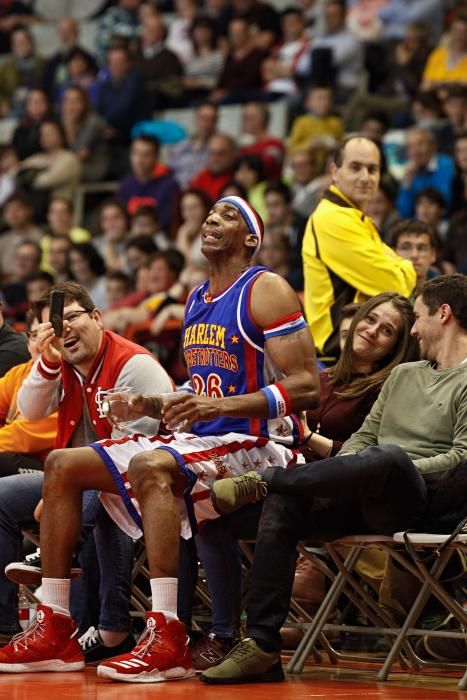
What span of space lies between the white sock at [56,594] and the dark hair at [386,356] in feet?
4.68

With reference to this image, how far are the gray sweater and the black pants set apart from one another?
6.6 inches

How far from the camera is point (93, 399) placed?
550 centimetres

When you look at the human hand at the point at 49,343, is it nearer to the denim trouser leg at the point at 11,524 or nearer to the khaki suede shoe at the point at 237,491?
the denim trouser leg at the point at 11,524

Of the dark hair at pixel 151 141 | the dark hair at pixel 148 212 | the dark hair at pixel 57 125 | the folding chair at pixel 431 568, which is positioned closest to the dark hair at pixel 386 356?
the folding chair at pixel 431 568

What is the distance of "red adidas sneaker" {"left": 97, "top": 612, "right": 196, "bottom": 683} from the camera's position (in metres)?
4.57

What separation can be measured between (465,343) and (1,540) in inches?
81.0

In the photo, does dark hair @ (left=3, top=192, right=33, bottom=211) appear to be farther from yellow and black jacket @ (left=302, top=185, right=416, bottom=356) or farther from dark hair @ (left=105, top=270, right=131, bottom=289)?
yellow and black jacket @ (left=302, top=185, right=416, bottom=356)

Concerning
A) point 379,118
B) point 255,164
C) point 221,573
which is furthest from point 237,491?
point 379,118

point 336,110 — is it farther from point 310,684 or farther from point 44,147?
point 310,684

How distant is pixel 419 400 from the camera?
5.00m

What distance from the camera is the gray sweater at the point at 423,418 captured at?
473 centimetres

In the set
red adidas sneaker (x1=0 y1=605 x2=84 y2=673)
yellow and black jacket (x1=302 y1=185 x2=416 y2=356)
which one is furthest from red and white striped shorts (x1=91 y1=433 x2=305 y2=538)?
yellow and black jacket (x1=302 y1=185 x2=416 y2=356)

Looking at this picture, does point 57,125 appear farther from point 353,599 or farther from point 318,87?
point 353,599

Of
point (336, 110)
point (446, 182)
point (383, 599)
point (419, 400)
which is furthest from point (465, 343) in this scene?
point (336, 110)
